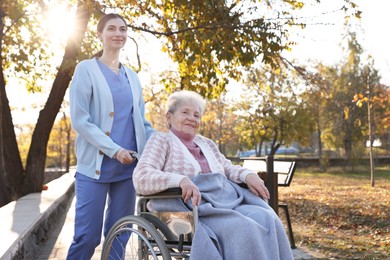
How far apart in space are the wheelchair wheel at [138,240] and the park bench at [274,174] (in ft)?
6.42

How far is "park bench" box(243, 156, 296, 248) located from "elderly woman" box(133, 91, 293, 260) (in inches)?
74.9

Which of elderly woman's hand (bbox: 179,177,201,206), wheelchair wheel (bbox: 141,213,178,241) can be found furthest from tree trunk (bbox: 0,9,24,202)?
elderly woman's hand (bbox: 179,177,201,206)

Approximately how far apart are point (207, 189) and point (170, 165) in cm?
31

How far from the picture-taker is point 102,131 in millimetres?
3596

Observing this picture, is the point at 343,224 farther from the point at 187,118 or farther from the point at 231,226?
the point at 231,226

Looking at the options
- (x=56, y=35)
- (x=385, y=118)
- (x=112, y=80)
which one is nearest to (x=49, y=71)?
(x=56, y=35)

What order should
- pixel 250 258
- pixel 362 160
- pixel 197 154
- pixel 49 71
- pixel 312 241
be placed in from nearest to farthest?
pixel 250 258
pixel 197 154
pixel 312 241
pixel 49 71
pixel 362 160

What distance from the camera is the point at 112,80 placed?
373cm

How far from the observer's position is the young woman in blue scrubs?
142 inches

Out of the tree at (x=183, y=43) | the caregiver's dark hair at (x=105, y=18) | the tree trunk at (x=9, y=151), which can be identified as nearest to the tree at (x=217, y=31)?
the tree at (x=183, y=43)

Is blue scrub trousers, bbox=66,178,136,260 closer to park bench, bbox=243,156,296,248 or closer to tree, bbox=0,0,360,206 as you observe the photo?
park bench, bbox=243,156,296,248

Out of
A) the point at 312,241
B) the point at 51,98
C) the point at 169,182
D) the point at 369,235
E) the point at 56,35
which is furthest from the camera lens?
the point at 56,35

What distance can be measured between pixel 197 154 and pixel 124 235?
2.11 feet

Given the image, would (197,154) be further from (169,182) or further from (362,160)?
(362,160)
